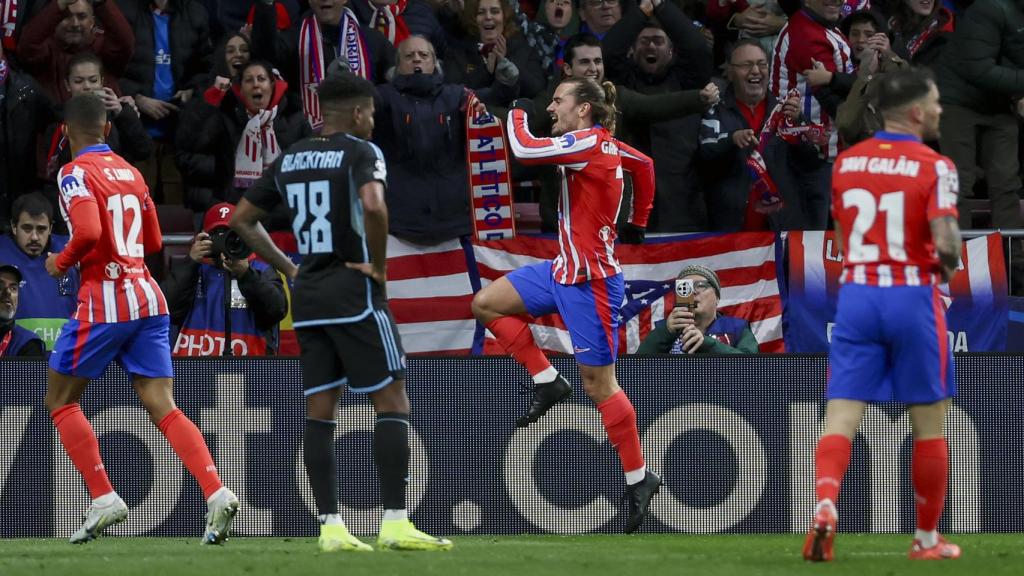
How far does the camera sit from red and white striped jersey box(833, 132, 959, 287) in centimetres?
677

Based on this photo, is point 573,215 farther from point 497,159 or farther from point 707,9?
point 707,9

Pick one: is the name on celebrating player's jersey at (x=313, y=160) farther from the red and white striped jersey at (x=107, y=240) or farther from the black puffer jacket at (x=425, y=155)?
the black puffer jacket at (x=425, y=155)

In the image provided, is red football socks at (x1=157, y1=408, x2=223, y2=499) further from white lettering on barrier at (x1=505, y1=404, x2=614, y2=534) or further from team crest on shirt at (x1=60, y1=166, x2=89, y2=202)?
white lettering on barrier at (x1=505, y1=404, x2=614, y2=534)

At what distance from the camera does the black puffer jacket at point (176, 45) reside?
1274 centimetres

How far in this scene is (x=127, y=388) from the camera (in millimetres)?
9766

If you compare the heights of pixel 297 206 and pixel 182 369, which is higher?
pixel 297 206

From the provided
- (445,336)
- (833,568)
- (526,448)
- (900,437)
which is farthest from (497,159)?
(833,568)

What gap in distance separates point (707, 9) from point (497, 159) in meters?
3.34

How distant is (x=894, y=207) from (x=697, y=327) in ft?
12.3

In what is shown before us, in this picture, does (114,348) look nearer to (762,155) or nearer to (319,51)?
(319,51)

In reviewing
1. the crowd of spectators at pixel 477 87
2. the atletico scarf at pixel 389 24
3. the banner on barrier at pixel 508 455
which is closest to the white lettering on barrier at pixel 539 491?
the banner on barrier at pixel 508 455

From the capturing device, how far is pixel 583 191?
29.5ft

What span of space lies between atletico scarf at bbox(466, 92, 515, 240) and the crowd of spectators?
0.38ft

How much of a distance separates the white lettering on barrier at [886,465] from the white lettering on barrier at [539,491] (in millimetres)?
787
